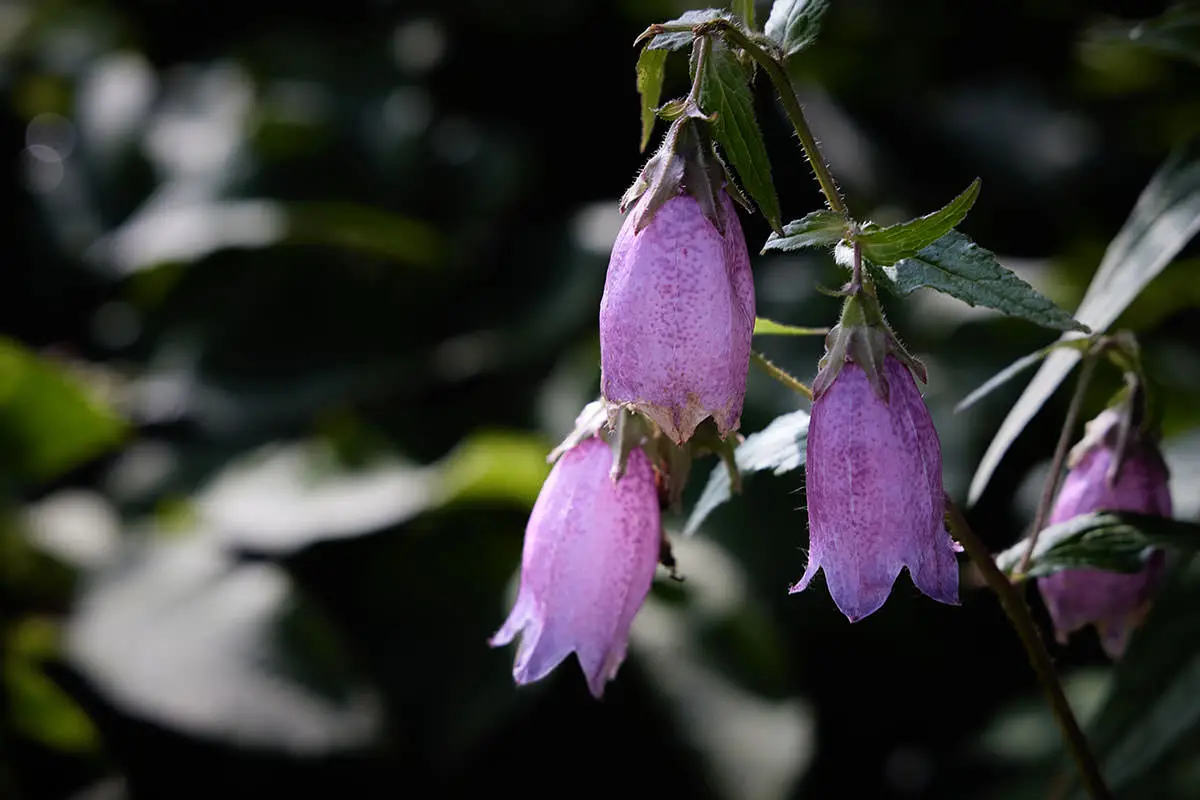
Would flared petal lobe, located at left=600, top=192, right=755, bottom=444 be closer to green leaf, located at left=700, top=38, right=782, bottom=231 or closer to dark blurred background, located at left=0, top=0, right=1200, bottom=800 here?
green leaf, located at left=700, top=38, right=782, bottom=231

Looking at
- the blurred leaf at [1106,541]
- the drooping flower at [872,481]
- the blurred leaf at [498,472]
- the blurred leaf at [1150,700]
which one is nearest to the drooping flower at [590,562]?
the drooping flower at [872,481]

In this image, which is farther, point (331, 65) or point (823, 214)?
point (331, 65)

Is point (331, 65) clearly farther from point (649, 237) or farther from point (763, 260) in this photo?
point (649, 237)

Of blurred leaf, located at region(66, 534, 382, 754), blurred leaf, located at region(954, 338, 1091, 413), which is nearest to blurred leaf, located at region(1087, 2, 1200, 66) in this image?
→ blurred leaf, located at region(954, 338, 1091, 413)

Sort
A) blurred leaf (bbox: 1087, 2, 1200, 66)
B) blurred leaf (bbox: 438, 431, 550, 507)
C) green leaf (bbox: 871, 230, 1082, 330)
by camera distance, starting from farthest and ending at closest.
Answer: blurred leaf (bbox: 438, 431, 550, 507) < blurred leaf (bbox: 1087, 2, 1200, 66) < green leaf (bbox: 871, 230, 1082, 330)

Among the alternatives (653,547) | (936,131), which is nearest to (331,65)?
(936,131)

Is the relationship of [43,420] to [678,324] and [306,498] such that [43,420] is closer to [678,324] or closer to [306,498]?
[306,498]
